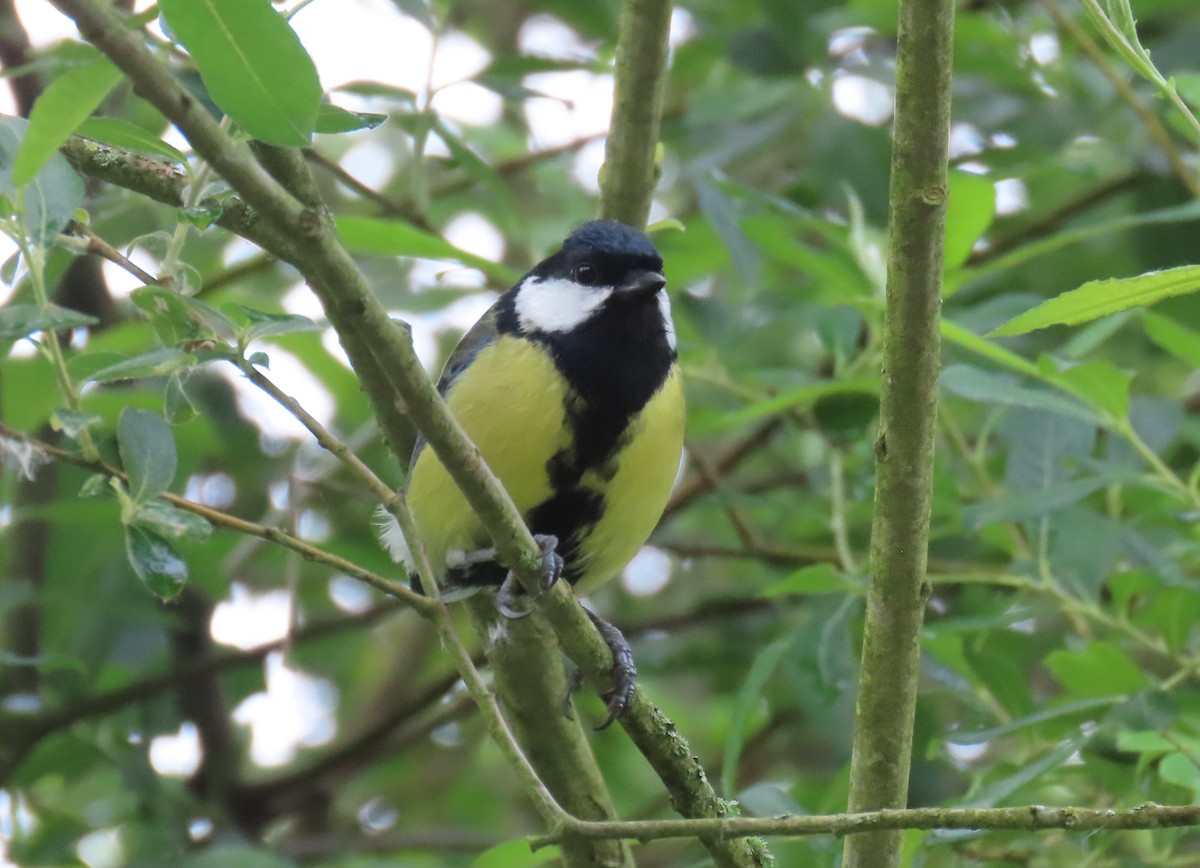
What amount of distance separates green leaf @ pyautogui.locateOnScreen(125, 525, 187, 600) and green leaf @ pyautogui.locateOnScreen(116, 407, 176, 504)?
5 cm

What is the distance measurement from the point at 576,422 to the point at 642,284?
1.08 ft

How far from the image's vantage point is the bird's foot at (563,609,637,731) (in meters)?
1.82

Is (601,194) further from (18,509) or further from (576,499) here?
(18,509)

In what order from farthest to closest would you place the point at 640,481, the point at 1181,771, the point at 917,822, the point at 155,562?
the point at 640,481 < the point at 1181,771 < the point at 155,562 < the point at 917,822

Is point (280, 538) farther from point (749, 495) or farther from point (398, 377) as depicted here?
point (749, 495)

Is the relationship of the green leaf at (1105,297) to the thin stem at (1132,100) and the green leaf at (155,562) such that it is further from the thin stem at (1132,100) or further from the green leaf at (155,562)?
the thin stem at (1132,100)

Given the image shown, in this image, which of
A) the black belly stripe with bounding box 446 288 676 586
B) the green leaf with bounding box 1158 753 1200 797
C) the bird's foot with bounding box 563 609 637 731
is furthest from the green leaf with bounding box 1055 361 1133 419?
the bird's foot with bounding box 563 609 637 731

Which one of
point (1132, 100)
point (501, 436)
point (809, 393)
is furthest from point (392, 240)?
point (1132, 100)

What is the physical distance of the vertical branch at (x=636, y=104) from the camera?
87.2 inches

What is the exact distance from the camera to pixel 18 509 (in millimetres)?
2922

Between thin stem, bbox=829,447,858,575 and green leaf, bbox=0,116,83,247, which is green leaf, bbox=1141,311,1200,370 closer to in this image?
thin stem, bbox=829,447,858,575

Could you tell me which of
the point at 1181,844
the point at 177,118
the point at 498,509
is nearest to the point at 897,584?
the point at 498,509

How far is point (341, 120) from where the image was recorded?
1.44m

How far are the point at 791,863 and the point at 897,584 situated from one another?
779 mm
